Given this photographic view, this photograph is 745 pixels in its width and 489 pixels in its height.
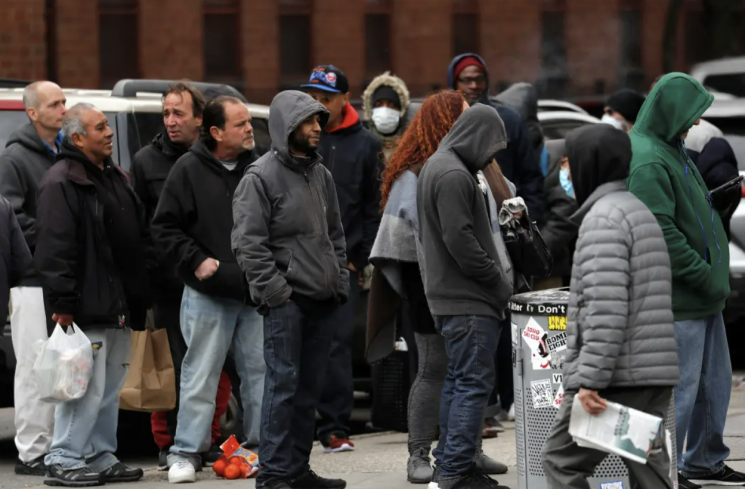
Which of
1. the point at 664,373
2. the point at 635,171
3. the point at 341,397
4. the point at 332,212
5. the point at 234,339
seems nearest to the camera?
the point at 664,373

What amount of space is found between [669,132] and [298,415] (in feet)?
7.53

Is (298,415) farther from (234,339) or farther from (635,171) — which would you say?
(635,171)

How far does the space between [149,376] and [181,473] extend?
64cm

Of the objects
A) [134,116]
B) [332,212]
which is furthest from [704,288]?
[134,116]

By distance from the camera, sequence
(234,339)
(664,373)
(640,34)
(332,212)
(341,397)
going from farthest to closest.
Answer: (640,34), (341,397), (234,339), (332,212), (664,373)

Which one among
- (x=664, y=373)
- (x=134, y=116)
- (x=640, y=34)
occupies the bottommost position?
(x=664, y=373)

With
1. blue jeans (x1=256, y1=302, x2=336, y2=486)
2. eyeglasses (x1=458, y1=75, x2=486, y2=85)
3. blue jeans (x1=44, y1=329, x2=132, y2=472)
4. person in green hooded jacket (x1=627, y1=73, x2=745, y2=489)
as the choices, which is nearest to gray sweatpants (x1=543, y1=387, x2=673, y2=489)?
person in green hooded jacket (x1=627, y1=73, x2=745, y2=489)

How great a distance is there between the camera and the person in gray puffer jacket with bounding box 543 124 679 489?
214 inches

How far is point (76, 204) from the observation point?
7762 millimetres

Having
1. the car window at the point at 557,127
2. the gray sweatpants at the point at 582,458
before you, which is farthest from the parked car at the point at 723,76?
the gray sweatpants at the point at 582,458

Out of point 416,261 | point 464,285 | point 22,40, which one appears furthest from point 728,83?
point 22,40

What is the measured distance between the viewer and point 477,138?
278 inches

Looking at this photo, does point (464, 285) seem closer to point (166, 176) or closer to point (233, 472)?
point (233, 472)

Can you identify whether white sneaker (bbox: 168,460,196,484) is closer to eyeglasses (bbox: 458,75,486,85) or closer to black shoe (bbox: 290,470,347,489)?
black shoe (bbox: 290,470,347,489)
